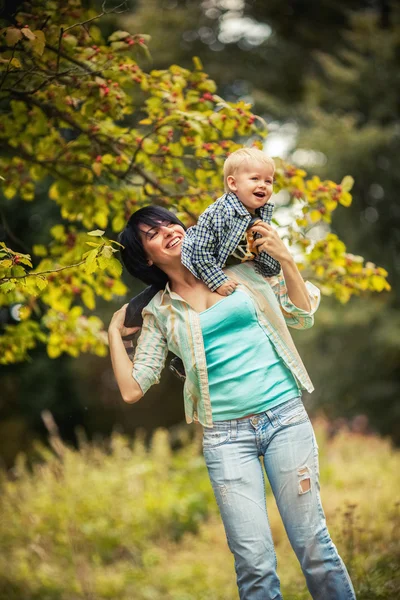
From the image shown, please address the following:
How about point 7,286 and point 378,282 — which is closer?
point 7,286

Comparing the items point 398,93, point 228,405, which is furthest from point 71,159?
point 398,93

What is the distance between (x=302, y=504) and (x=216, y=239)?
101 centimetres

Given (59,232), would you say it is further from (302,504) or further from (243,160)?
(302,504)

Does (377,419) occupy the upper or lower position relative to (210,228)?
lower

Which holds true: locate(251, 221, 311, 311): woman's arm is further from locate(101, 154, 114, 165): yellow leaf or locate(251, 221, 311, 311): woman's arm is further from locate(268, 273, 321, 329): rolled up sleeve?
locate(101, 154, 114, 165): yellow leaf

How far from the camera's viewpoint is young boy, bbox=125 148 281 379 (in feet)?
7.75

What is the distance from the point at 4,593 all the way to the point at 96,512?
3.87 ft

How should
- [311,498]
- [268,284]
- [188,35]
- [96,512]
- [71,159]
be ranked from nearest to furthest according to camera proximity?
[311,498] < [268,284] < [71,159] < [96,512] < [188,35]

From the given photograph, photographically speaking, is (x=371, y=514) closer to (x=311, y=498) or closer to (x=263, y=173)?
(x=311, y=498)

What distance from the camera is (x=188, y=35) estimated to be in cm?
1197

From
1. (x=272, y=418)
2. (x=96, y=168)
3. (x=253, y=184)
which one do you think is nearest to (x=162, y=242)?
(x=253, y=184)

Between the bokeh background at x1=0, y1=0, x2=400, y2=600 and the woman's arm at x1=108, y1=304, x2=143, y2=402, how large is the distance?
176 cm

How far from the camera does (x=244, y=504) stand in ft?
7.51

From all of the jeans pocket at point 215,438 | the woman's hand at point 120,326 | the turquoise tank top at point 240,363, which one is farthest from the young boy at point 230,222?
the jeans pocket at point 215,438
